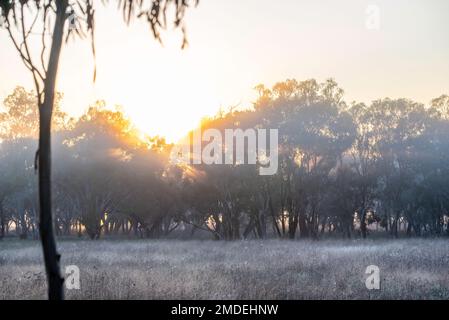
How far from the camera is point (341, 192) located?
166 feet

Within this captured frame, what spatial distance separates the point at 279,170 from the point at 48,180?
42.0 metres

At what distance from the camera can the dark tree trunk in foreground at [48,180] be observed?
5.59m

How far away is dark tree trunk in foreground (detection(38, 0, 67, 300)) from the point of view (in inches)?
220

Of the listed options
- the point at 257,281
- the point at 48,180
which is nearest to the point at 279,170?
the point at 257,281

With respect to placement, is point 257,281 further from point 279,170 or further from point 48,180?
point 279,170

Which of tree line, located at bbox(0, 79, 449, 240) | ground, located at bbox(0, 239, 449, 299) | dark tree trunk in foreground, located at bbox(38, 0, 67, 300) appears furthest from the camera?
tree line, located at bbox(0, 79, 449, 240)

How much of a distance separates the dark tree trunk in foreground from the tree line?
36941 millimetres

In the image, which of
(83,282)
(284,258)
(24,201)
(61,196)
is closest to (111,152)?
(61,196)

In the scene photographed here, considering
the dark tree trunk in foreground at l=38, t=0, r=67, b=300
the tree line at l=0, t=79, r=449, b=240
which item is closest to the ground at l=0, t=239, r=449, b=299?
the dark tree trunk in foreground at l=38, t=0, r=67, b=300

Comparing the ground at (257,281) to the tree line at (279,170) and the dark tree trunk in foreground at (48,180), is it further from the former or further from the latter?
the tree line at (279,170)

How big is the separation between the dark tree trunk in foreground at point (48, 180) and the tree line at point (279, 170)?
121 ft

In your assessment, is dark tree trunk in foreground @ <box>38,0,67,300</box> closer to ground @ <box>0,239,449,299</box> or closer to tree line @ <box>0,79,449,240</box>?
ground @ <box>0,239,449,299</box>
